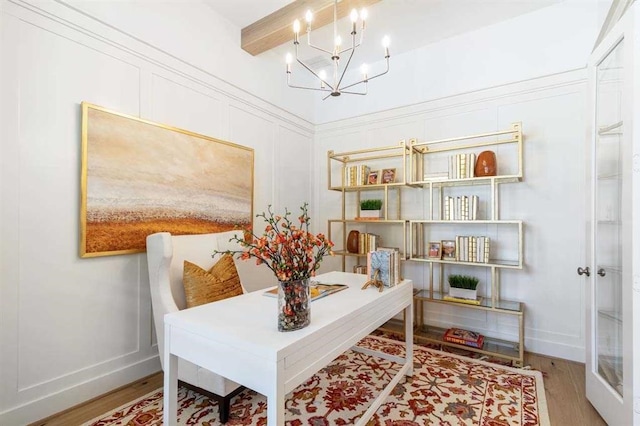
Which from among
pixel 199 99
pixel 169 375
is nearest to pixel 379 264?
pixel 169 375

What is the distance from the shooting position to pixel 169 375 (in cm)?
146

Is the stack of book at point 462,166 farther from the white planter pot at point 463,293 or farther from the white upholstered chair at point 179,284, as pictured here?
the white upholstered chair at point 179,284

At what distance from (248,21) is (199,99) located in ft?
3.30

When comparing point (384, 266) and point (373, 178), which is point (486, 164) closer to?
point (373, 178)

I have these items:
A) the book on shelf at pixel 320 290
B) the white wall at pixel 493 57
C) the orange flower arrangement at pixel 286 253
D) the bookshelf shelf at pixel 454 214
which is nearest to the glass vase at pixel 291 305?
the orange flower arrangement at pixel 286 253

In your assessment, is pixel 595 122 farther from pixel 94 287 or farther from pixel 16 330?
pixel 16 330

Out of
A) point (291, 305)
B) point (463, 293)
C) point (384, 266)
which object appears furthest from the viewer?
point (463, 293)

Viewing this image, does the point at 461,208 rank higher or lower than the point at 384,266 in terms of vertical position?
higher

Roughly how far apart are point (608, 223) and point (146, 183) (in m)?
3.24

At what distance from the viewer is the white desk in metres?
1.14

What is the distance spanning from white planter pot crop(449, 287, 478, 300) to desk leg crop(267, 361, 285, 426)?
2.43 m

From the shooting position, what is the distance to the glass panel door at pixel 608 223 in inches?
71.7

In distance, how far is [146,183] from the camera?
2.37 meters

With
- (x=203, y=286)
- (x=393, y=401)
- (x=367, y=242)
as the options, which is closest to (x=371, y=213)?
(x=367, y=242)
